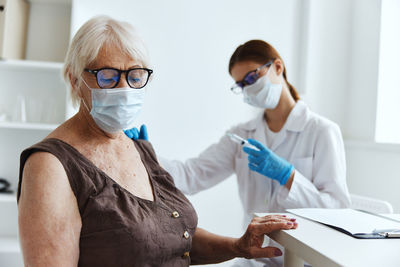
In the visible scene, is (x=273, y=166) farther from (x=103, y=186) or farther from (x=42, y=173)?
(x=42, y=173)

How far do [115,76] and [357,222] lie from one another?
76 cm

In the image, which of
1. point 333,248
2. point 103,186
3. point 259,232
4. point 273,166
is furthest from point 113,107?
point 273,166

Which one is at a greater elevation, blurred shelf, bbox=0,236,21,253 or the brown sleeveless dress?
the brown sleeveless dress

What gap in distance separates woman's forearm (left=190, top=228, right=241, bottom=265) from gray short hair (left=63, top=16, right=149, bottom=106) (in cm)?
61

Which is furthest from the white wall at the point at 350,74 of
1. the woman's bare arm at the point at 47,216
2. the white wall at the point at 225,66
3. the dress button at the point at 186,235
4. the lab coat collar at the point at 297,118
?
the woman's bare arm at the point at 47,216

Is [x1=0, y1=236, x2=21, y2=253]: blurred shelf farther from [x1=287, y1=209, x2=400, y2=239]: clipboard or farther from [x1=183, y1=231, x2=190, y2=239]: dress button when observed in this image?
[x1=287, y1=209, x2=400, y2=239]: clipboard

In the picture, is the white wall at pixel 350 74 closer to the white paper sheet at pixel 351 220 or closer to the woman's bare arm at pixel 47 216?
the white paper sheet at pixel 351 220

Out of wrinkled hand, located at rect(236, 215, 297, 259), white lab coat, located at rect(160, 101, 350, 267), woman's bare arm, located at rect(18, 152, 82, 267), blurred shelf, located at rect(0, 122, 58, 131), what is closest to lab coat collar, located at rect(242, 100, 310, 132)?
white lab coat, located at rect(160, 101, 350, 267)

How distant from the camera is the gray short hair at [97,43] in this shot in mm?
1037

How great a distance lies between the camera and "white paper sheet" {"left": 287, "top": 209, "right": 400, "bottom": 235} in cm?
100

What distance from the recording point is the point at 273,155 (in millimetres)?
1630

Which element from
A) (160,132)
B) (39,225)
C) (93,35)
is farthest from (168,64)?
(39,225)

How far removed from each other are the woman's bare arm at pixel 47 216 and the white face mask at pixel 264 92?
107 centimetres

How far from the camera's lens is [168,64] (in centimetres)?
243
